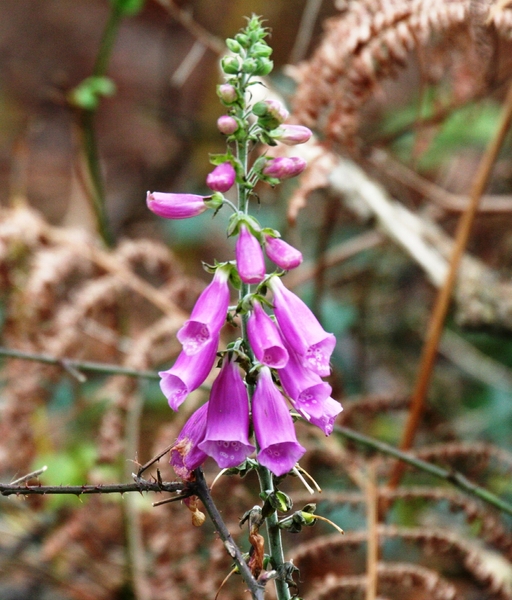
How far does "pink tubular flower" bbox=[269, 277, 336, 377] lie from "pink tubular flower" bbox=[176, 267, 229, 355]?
0.10 meters

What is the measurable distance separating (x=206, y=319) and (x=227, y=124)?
31 centimetres

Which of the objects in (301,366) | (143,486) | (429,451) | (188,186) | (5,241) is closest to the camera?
(143,486)

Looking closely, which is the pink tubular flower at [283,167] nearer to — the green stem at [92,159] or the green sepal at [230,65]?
the green sepal at [230,65]

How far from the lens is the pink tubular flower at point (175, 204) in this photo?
41.4 inches

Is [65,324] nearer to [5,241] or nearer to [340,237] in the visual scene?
[5,241]

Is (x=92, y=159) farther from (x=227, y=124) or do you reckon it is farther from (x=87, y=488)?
(x=87, y=488)

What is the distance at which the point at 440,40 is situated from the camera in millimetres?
2404

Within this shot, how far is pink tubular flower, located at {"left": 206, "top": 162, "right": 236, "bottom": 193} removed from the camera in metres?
0.95

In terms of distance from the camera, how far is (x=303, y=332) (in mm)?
1062

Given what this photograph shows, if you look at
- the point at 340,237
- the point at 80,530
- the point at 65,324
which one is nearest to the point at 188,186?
the point at 340,237

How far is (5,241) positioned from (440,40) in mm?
1967

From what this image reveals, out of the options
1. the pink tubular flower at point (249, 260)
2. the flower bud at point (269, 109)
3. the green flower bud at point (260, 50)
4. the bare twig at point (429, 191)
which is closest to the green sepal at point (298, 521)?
the pink tubular flower at point (249, 260)

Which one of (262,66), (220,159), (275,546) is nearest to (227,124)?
(220,159)

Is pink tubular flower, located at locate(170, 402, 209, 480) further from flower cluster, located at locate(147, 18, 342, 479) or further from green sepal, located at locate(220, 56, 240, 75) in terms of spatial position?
green sepal, located at locate(220, 56, 240, 75)
